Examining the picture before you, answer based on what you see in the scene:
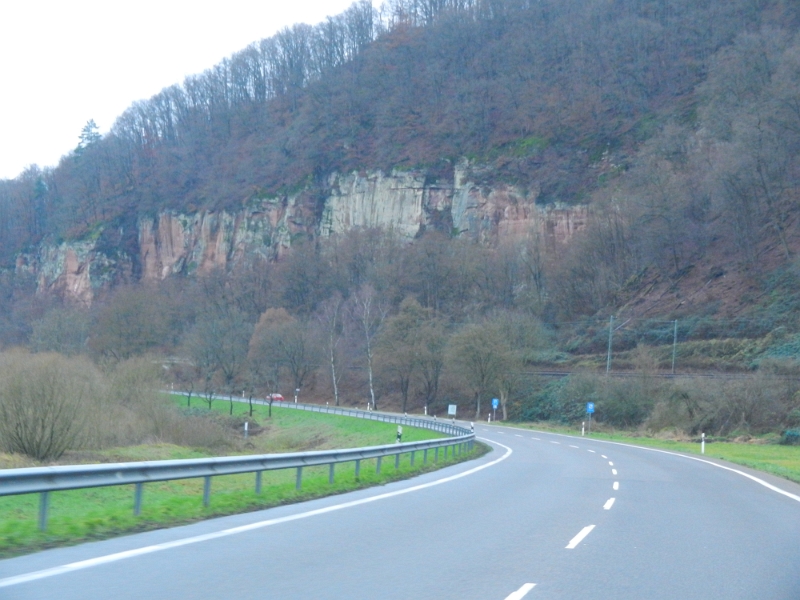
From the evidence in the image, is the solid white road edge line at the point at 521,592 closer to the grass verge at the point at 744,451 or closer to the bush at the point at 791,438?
the grass verge at the point at 744,451

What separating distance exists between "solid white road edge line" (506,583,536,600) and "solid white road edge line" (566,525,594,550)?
7.70 feet

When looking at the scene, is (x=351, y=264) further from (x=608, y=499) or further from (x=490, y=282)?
(x=608, y=499)

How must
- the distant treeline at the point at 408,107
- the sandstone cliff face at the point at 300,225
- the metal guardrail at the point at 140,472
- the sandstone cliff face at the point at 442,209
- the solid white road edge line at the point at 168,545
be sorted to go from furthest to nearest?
the distant treeline at the point at 408,107 → the sandstone cliff face at the point at 300,225 → the sandstone cliff face at the point at 442,209 → the metal guardrail at the point at 140,472 → the solid white road edge line at the point at 168,545

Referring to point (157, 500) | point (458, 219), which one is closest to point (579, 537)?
point (157, 500)

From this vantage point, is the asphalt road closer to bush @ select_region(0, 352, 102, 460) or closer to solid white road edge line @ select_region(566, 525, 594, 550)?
solid white road edge line @ select_region(566, 525, 594, 550)

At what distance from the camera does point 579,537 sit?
1095 centimetres

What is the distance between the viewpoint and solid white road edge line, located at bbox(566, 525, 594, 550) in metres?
10.3

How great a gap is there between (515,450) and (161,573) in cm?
2783

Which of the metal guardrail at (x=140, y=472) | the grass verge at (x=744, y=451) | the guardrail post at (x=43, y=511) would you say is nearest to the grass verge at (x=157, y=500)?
the guardrail post at (x=43, y=511)

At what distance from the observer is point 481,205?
348ft

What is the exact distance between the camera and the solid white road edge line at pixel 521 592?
7.33 m

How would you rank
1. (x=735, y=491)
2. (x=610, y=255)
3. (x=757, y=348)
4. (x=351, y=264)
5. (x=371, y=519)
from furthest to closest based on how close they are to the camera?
(x=351, y=264) → (x=610, y=255) → (x=757, y=348) → (x=735, y=491) → (x=371, y=519)

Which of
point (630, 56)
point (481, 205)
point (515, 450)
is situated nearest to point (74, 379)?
point (515, 450)

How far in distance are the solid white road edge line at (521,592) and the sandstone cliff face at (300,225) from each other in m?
90.2
